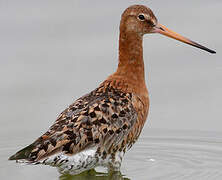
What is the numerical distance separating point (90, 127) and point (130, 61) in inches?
54.9

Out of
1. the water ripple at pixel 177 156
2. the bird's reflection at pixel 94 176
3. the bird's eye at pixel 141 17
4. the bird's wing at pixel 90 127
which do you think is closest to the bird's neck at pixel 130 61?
the bird's eye at pixel 141 17

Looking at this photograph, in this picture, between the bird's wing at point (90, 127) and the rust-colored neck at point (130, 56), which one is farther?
the rust-colored neck at point (130, 56)

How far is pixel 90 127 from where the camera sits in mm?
9211

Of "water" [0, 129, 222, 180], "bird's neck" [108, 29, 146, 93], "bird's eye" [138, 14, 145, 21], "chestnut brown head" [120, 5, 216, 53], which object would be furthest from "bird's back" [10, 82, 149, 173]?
"bird's eye" [138, 14, 145, 21]

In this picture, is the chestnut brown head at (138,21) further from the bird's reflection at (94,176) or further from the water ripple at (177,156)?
the bird's reflection at (94,176)

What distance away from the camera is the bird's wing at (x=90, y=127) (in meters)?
9.02

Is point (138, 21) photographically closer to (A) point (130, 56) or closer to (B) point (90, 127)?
(A) point (130, 56)

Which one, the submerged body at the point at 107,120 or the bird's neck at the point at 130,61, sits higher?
the bird's neck at the point at 130,61

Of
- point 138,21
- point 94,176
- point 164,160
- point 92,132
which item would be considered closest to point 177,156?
point 164,160

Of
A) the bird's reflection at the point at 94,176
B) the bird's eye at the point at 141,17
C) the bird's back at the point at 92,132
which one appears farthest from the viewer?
the bird's eye at the point at 141,17

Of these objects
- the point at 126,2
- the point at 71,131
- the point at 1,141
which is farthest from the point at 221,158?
the point at 126,2

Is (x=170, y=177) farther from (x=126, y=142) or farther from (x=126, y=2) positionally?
(x=126, y=2)

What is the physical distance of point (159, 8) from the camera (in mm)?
13102

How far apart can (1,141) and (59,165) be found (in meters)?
1.96
